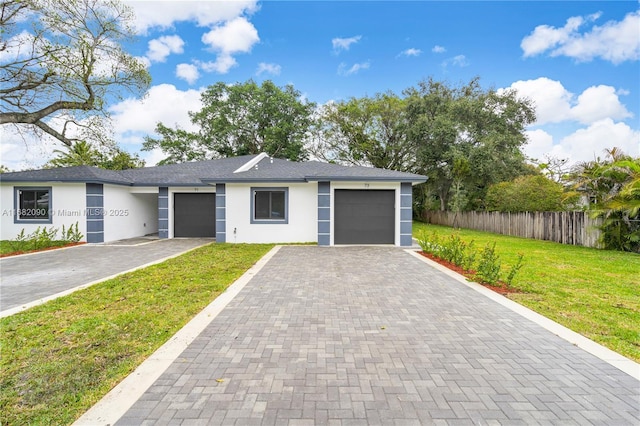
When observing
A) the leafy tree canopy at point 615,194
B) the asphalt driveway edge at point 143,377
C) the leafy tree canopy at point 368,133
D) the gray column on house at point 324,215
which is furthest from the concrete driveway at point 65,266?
the leafy tree canopy at point 368,133

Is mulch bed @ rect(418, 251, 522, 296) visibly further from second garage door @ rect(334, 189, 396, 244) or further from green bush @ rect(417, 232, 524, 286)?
second garage door @ rect(334, 189, 396, 244)

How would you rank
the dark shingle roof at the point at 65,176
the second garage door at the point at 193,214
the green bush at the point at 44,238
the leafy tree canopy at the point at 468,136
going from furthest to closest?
the leafy tree canopy at the point at 468,136 → the second garage door at the point at 193,214 → the dark shingle roof at the point at 65,176 → the green bush at the point at 44,238

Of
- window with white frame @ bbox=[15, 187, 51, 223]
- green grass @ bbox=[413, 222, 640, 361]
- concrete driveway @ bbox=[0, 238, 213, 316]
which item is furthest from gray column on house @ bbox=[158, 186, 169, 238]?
green grass @ bbox=[413, 222, 640, 361]

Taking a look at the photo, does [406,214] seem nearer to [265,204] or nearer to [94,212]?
[265,204]

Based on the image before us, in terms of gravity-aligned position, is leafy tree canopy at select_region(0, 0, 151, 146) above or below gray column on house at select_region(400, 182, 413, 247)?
above

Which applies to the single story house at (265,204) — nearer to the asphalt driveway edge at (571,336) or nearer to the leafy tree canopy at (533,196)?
the asphalt driveway edge at (571,336)

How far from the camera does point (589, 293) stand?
5.65 meters

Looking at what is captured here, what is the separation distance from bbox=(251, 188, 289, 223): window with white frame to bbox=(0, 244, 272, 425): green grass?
587cm

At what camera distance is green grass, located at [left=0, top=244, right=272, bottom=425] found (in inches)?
100

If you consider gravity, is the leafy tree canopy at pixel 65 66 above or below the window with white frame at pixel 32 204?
above

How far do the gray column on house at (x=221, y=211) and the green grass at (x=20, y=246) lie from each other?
6.07 m

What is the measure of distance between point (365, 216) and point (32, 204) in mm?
14235

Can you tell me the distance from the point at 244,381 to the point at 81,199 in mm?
13780

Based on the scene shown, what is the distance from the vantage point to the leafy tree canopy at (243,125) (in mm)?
27203
